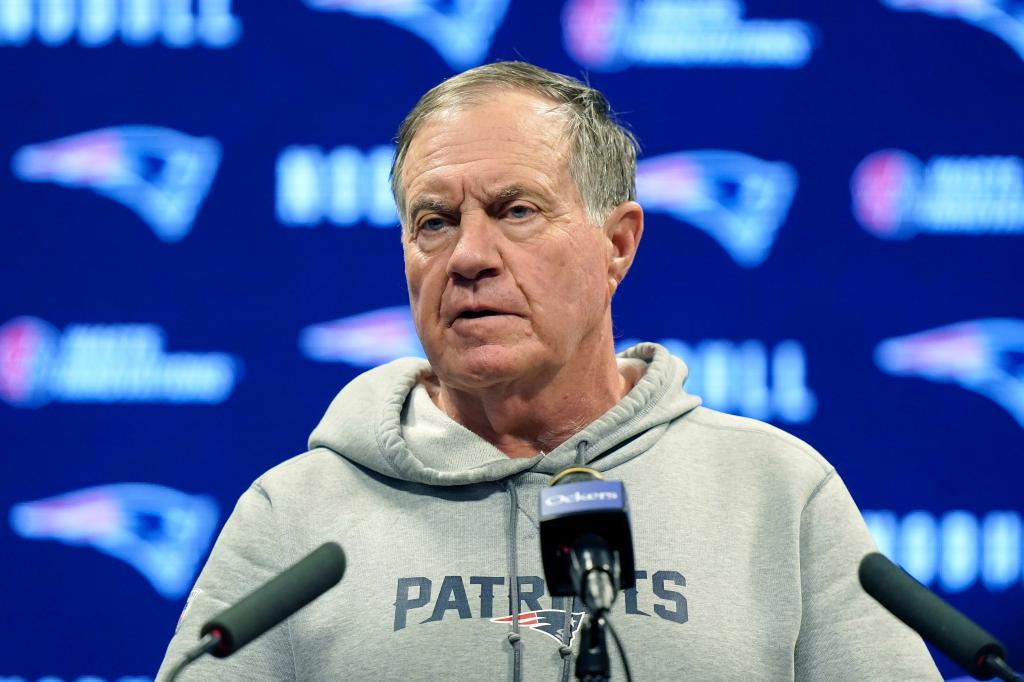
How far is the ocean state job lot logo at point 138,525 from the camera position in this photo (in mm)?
2664

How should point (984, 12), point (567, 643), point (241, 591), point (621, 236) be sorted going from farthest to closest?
point (984, 12) → point (621, 236) → point (241, 591) → point (567, 643)

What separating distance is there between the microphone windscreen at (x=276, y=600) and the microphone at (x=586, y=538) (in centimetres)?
20

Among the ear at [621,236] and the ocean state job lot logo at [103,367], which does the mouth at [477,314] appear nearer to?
the ear at [621,236]

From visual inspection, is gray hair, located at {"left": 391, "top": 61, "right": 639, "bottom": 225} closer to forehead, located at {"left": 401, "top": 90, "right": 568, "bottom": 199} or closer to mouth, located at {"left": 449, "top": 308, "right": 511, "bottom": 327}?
Answer: forehead, located at {"left": 401, "top": 90, "right": 568, "bottom": 199}

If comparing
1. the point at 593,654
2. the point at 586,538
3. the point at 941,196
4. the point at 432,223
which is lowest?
the point at 593,654

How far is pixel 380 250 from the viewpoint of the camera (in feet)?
9.00

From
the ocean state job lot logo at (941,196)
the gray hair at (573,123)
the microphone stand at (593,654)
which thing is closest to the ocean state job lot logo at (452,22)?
the gray hair at (573,123)

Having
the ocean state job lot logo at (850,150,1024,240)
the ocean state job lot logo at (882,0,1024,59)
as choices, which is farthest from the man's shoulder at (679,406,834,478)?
the ocean state job lot logo at (882,0,1024,59)

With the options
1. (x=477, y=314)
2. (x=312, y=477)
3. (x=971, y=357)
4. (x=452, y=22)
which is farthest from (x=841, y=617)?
(x=452, y=22)

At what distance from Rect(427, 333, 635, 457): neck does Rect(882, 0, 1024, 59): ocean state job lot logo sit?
1270 mm

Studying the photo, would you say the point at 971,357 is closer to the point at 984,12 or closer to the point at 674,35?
the point at 984,12

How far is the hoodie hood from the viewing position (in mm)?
1883

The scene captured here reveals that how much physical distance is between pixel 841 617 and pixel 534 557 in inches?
16.3

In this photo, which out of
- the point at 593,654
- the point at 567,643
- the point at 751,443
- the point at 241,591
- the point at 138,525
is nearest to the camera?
the point at 593,654
